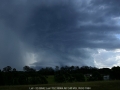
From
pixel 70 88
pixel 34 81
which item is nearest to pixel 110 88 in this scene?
pixel 70 88

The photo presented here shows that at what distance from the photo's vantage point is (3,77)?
14538cm

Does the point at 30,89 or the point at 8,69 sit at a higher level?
the point at 8,69

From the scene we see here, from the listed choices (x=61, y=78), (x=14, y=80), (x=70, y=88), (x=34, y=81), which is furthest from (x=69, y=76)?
(x=70, y=88)

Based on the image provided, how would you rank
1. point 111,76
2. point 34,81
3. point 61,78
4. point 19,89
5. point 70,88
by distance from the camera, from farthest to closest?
point 111,76, point 61,78, point 34,81, point 19,89, point 70,88

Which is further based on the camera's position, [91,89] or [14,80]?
[14,80]

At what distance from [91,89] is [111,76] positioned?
105 meters

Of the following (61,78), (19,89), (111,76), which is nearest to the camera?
(19,89)

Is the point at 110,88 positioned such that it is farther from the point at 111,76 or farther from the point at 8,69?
the point at 8,69

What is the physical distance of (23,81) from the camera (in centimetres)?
14000

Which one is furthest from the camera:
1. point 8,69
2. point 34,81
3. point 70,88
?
point 8,69

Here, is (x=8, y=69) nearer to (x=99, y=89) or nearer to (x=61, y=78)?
(x=61, y=78)

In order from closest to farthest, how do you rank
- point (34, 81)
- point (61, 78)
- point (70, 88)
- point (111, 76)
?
point (70, 88) < point (34, 81) < point (61, 78) < point (111, 76)

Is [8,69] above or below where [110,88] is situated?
above

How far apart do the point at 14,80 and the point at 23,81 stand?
24.1ft
